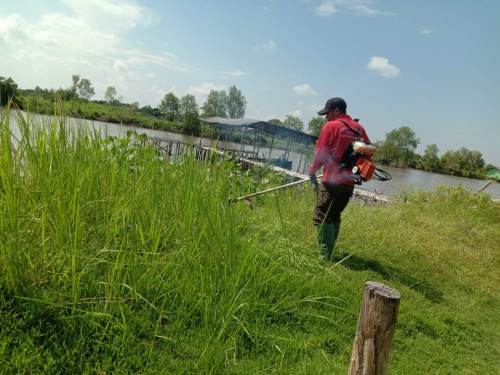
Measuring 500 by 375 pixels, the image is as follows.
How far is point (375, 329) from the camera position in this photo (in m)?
1.56

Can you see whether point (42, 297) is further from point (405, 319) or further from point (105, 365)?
point (405, 319)

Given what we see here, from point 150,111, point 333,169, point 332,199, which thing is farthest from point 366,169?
point 150,111

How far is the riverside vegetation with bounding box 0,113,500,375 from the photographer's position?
6.42 feet

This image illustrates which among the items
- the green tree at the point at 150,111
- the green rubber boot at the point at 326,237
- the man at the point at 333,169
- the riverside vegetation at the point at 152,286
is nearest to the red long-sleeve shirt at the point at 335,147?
the man at the point at 333,169

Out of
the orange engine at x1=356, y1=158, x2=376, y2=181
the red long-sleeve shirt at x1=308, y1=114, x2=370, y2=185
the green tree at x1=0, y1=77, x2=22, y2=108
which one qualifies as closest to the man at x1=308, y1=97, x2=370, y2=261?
the red long-sleeve shirt at x1=308, y1=114, x2=370, y2=185

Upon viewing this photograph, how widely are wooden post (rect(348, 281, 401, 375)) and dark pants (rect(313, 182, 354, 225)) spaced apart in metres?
2.74

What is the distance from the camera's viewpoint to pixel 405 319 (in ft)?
11.2

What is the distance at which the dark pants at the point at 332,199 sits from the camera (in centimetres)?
437

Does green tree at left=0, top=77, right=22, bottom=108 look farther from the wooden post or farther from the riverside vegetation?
→ the wooden post

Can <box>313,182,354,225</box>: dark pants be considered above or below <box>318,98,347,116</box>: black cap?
below

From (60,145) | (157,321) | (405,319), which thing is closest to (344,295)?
(405,319)

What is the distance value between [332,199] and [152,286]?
2700 mm

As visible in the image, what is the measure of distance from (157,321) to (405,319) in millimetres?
2473

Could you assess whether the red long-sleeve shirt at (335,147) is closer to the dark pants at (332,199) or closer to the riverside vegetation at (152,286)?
the dark pants at (332,199)
